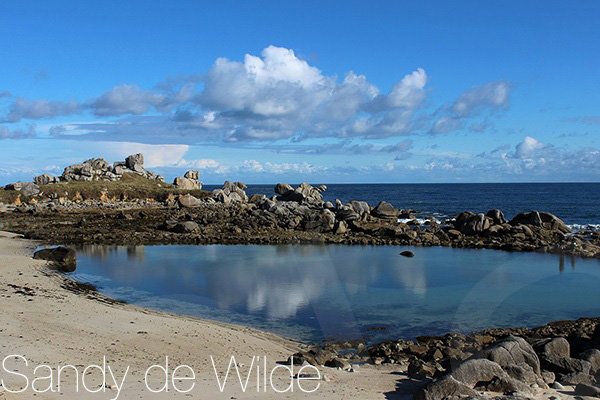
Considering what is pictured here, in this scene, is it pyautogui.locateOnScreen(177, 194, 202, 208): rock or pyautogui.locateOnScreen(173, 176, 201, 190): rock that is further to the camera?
pyautogui.locateOnScreen(173, 176, 201, 190): rock

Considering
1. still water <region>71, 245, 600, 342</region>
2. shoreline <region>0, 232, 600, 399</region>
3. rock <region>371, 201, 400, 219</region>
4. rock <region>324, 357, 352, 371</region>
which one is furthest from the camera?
rock <region>371, 201, 400, 219</region>

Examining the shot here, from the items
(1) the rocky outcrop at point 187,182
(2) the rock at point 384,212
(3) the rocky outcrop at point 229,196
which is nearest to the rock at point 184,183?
(1) the rocky outcrop at point 187,182

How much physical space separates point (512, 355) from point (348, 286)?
1281 cm

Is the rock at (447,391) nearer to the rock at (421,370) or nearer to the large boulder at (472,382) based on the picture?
the large boulder at (472,382)

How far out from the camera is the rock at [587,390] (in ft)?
36.4

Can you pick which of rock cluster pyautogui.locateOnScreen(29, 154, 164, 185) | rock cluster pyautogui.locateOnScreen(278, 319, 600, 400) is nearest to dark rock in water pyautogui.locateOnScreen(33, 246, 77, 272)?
rock cluster pyautogui.locateOnScreen(278, 319, 600, 400)

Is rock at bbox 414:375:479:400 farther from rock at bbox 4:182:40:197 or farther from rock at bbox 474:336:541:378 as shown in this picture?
rock at bbox 4:182:40:197

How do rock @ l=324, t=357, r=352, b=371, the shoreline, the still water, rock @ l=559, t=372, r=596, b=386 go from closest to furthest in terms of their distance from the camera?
the shoreline
rock @ l=559, t=372, r=596, b=386
rock @ l=324, t=357, r=352, b=371
the still water

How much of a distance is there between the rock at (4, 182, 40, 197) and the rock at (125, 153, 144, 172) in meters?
21.8

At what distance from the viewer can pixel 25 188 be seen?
68312mm

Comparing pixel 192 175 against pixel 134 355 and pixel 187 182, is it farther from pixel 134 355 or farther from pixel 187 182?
pixel 134 355

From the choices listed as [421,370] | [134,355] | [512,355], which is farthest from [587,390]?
[134,355]

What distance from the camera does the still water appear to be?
18875 mm

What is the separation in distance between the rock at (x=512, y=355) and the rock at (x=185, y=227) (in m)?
34.1
